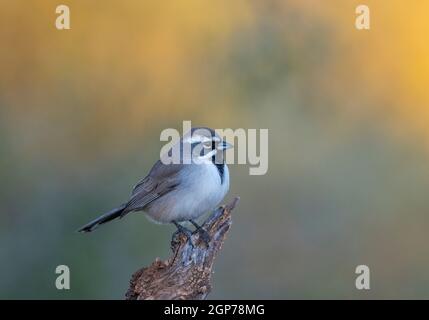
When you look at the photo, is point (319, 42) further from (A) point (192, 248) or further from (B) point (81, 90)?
(A) point (192, 248)

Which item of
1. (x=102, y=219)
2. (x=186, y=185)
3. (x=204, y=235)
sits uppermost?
(x=186, y=185)

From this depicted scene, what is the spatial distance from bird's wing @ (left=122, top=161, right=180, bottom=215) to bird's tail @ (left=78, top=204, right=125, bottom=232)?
2.5 inches

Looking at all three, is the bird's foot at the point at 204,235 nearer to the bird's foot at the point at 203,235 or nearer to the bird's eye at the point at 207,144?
the bird's foot at the point at 203,235

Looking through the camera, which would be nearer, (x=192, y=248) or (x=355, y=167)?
(x=192, y=248)

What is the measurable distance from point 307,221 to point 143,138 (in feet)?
8.96

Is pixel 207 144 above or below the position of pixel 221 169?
above

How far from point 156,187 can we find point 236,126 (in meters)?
4.38

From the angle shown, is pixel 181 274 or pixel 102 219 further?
pixel 102 219

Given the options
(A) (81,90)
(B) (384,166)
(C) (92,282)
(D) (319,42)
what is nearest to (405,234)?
(B) (384,166)

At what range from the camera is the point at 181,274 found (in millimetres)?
6488

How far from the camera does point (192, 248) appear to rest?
6.75 metres

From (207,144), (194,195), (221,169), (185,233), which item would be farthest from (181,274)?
(207,144)

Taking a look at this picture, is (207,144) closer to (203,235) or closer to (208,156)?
(208,156)

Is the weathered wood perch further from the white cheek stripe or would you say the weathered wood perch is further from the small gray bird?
the white cheek stripe
